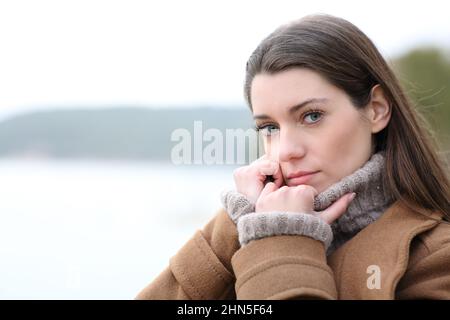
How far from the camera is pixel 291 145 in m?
1.69

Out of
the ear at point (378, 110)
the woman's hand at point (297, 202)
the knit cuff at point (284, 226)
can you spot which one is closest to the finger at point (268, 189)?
the woman's hand at point (297, 202)

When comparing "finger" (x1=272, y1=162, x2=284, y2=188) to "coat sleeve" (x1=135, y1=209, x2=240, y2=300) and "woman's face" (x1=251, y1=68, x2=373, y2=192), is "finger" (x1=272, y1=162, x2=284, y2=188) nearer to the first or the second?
"woman's face" (x1=251, y1=68, x2=373, y2=192)

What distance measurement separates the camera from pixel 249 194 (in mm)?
1731

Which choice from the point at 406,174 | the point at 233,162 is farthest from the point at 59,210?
the point at 406,174

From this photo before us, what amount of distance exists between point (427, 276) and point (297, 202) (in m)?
0.37

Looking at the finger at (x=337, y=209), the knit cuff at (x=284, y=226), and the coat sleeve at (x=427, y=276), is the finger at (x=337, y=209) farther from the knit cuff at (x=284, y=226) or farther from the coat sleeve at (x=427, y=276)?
the coat sleeve at (x=427, y=276)

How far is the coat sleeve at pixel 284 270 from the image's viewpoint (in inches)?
54.5

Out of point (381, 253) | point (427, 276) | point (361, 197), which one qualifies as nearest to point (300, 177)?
point (361, 197)

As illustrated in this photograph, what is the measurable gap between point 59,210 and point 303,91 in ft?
21.0

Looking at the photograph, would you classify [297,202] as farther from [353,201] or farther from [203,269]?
[203,269]

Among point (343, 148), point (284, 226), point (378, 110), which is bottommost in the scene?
point (284, 226)
